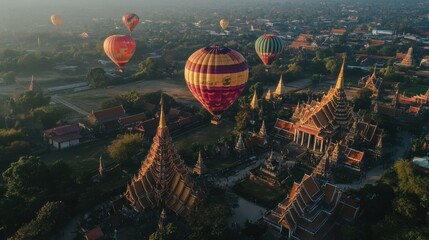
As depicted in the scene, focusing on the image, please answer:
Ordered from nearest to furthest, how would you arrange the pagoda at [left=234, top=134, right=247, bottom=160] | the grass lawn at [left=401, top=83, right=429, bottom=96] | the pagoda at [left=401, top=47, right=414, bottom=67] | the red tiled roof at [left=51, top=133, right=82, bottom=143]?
the pagoda at [left=234, top=134, right=247, bottom=160] < the red tiled roof at [left=51, top=133, right=82, bottom=143] < the grass lawn at [left=401, top=83, right=429, bottom=96] < the pagoda at [left=401, top=47, right=414, bottom=67]

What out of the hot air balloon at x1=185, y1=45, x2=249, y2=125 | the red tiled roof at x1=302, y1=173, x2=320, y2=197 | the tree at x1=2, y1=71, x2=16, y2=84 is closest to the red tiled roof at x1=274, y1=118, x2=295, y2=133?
the hot air balloon at x1=185, y1=45, x2=249, y2=125

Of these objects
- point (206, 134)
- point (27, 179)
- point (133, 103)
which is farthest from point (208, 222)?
point (133, 103)

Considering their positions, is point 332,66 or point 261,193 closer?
point 261,193

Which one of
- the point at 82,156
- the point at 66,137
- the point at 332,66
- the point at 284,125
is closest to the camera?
the point at 82,156

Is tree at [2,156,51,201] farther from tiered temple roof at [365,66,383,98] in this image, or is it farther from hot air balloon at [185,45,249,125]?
tiered temple roof at [365,66,383,98]

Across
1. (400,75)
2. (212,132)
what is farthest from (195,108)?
(400,75)

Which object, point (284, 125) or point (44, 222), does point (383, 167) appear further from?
point (44, 222)

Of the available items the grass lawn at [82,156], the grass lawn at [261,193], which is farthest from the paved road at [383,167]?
the grass lawn at [82,156]
